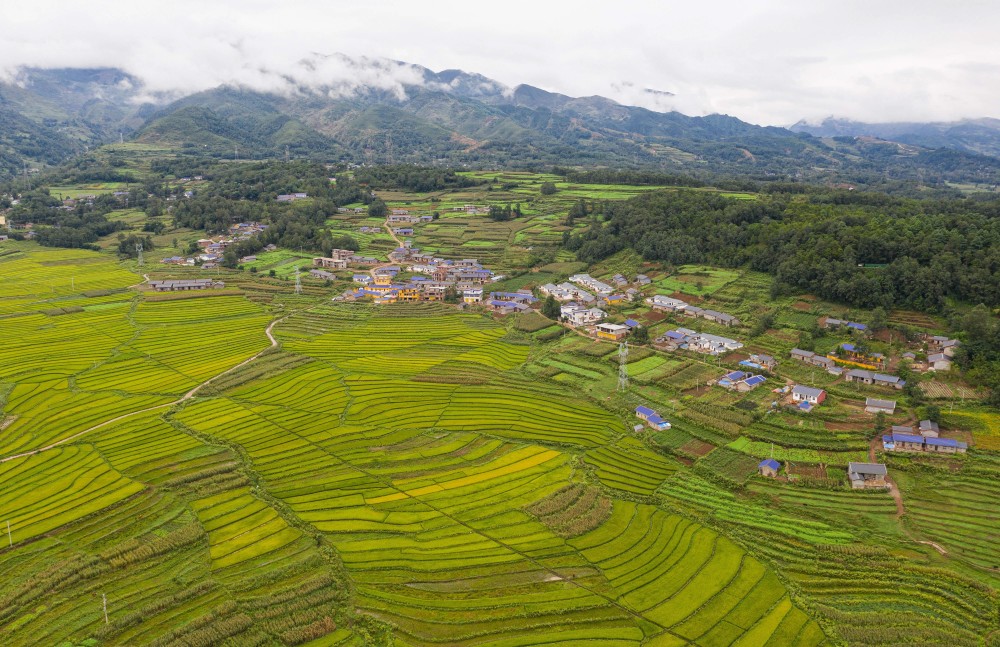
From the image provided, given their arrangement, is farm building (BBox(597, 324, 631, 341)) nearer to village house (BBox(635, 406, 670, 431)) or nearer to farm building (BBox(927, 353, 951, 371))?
village house (BBox(635, 406, 670, 431))

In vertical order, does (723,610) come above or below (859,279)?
below

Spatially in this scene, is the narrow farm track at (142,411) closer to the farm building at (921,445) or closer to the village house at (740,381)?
the village house at (740,381)

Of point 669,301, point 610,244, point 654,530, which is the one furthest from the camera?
point 610,244

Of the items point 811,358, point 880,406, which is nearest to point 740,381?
point 811,358

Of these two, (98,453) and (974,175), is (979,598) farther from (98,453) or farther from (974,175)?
(974,175)

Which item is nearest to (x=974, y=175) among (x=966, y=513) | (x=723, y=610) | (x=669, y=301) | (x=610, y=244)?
(x=610, y=244)

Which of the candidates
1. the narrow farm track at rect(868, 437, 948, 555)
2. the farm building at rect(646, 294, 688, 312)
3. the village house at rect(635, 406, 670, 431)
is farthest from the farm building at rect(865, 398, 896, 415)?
the farm building at rect(646, 294, 688, 312)

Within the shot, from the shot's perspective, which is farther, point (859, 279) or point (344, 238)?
point (344, 238)

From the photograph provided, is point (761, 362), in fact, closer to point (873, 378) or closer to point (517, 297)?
point (873, 378)
